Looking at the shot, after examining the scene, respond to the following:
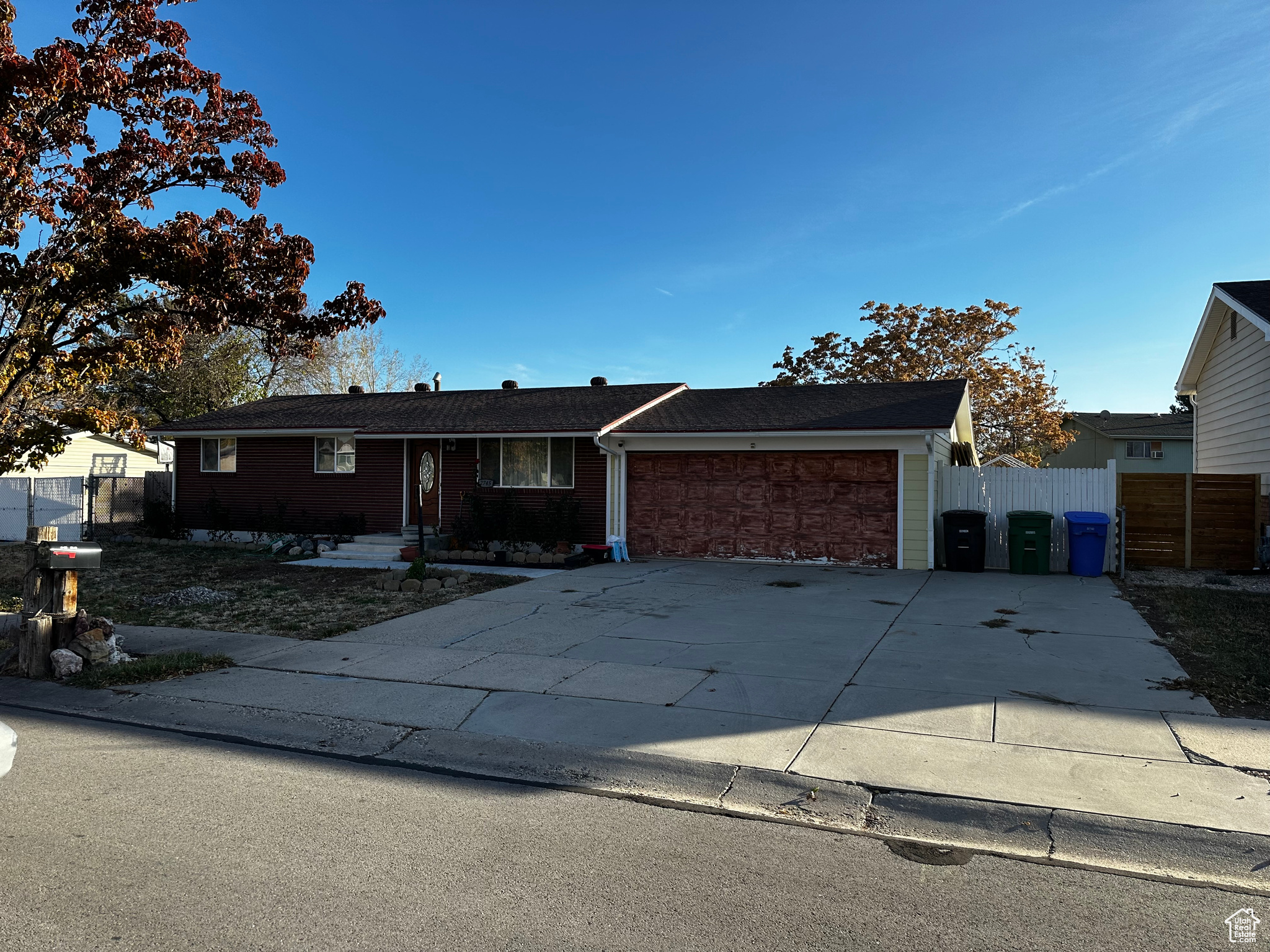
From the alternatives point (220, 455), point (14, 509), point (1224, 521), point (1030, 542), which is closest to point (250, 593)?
point (220, 455)

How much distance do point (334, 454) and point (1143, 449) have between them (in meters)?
37.4

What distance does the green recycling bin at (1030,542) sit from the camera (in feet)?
46.7

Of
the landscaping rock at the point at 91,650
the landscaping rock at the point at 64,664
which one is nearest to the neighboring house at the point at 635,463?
the landscaping rock at the point at 91,650

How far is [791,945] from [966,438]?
19.6m

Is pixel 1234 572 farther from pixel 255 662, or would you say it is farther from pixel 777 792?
pixel 255 662

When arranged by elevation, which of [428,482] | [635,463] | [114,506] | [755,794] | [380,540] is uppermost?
[635,463]

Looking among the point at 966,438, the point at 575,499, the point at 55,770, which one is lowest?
the point at 55,770

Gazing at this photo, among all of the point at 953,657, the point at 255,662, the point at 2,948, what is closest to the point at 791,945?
the point at 2,948

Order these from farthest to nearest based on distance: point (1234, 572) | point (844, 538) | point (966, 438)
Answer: point (966, 438) < point (844, 538) < point (1234, 572)

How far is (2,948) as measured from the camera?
9.84ft

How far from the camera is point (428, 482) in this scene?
17484 mm

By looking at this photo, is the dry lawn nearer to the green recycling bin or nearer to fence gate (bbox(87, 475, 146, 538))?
fence gate (bbox(87, 475, 146, 538))

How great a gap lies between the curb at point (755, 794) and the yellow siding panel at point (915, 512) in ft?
35.5

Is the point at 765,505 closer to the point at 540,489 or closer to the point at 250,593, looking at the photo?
the point at 540,489
